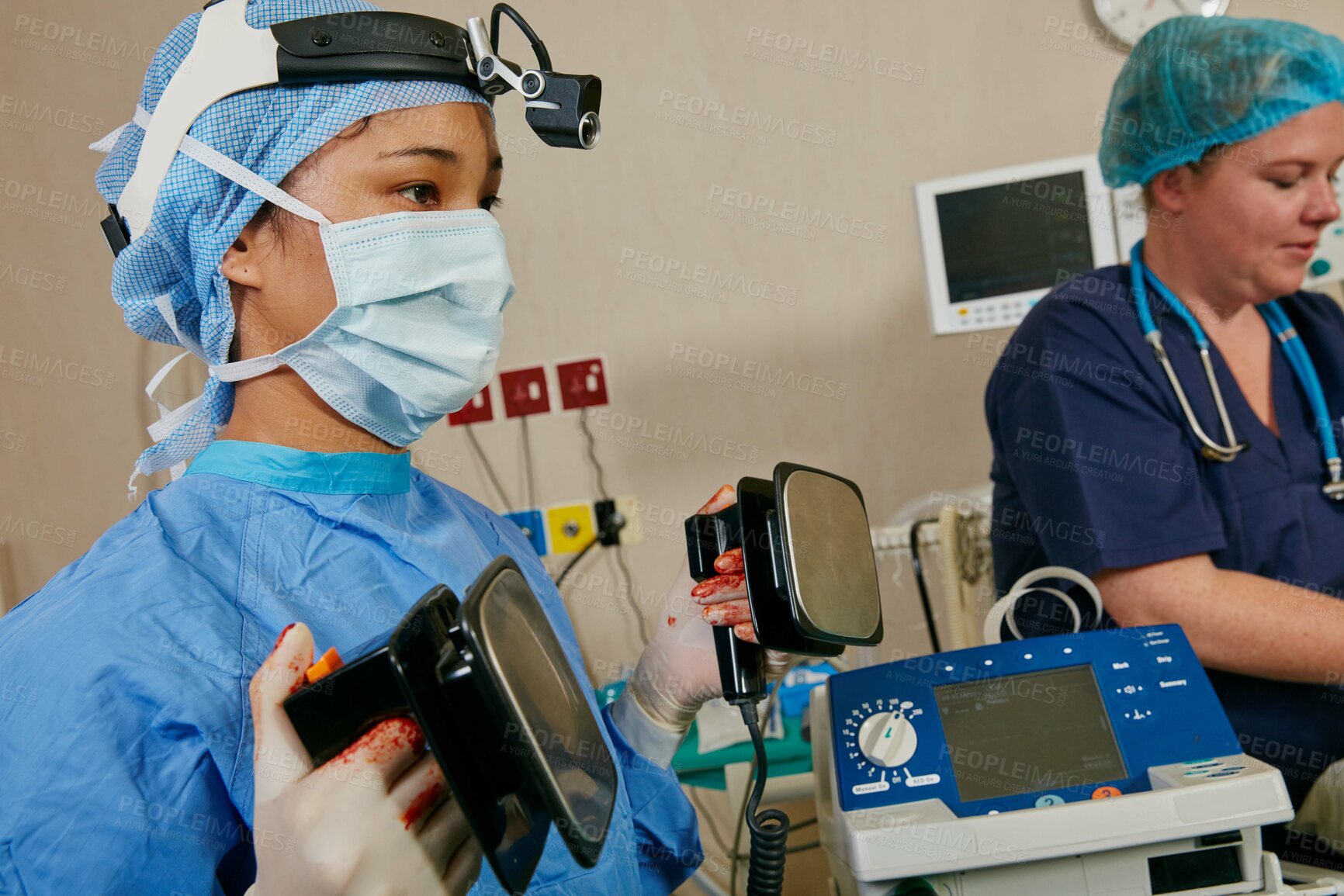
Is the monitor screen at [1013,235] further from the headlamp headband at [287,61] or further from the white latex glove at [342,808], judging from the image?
the white latex glove at [342,808]

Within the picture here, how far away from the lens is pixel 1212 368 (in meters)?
1.37

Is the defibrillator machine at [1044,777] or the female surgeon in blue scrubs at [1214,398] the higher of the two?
the female surgeon in blue scrubs at [1214,398]

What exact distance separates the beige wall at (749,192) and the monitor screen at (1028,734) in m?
1.35

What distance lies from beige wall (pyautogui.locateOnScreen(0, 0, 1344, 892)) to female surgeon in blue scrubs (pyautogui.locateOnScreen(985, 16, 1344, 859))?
79cm

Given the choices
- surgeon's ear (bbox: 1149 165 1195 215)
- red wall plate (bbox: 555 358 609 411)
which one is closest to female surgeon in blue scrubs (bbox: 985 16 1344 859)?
surgeon's ear (bbox: 1149 165 1195 215)

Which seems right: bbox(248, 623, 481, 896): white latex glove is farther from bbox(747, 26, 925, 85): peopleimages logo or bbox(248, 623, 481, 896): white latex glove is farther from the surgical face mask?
bbox(747, 26, 925, 85): peopleimages logo

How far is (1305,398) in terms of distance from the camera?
140 cm

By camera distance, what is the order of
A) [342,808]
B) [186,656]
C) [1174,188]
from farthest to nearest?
[1174,188]
[186,656]
[342,808]

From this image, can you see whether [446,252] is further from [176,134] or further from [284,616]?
[284,616]

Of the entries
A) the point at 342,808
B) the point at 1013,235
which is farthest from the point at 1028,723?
the point at 1013,235

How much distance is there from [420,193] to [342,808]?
61cm

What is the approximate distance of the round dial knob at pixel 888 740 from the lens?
925 millimetres

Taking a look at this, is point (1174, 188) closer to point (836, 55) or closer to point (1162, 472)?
point (1162, 472)

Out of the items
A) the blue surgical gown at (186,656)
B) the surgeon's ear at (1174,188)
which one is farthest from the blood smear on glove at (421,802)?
the surgeon's ear at (1174,188)
